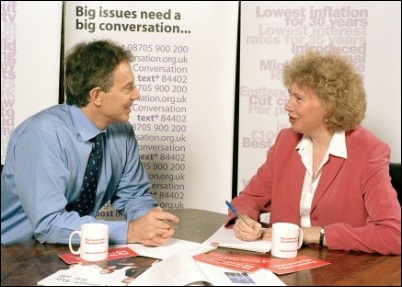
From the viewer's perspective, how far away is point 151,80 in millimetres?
3104

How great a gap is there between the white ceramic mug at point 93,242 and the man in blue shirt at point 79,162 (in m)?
0.15

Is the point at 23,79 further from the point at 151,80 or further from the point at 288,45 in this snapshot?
the point at 288,45

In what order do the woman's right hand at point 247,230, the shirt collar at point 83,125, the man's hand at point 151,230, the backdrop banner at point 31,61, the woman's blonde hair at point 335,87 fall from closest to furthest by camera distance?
the man's hand at point 151,230 < the woman's right hand at point 247,230 < the shirt collar at point 83,125 < the woman's blonde hair at point 335,87 < the backdrop banner at point 31,61

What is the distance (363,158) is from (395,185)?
59 centimetres

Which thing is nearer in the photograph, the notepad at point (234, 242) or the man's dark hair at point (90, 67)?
the notepad at point (234, 242)

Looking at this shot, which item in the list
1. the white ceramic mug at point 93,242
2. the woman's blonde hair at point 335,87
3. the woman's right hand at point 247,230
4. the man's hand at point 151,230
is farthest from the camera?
the woman's blonde hair at point 335,87

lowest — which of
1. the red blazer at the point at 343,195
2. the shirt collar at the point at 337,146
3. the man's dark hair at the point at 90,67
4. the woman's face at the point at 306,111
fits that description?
the red blazer at the point at 343,195

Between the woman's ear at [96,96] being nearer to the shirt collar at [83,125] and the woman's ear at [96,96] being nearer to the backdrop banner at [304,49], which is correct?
the shirt collar at [83,125]


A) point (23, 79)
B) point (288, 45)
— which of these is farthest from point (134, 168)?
point (288, 45)

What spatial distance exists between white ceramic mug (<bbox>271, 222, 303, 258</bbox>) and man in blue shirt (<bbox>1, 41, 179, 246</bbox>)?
1.02ft

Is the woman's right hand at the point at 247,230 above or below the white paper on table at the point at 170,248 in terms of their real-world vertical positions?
above

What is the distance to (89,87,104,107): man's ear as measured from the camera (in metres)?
2.06

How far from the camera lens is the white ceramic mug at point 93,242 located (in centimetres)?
154

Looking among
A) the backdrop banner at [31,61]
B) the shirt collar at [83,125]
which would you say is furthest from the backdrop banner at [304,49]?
the shirt collar at [83,125]
